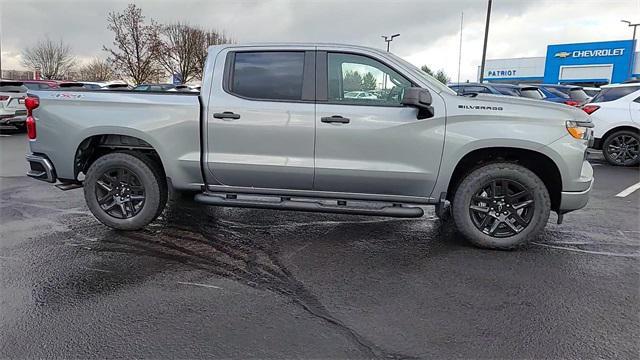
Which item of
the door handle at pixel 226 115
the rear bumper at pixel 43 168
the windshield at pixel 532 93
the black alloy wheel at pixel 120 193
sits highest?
the windshield at pixel 532 93

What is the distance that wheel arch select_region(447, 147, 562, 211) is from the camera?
170 inches

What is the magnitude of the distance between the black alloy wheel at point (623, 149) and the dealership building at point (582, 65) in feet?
Answer: 134

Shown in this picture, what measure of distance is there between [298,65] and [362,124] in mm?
897

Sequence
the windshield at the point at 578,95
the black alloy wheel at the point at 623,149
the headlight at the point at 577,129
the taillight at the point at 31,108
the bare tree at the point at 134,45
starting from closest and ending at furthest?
the headlight at the point at 577,129 < the taillight at the point at 31,108 < the black alloy wheel at the point at 623,149 < the windshield at the point at 578,95 < the bare tree at the point at 134,45

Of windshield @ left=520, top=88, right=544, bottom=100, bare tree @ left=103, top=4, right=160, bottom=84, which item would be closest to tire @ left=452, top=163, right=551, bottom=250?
windshield @ left=520, top=88, right=544, bottom=100

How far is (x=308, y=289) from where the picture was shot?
3576mm

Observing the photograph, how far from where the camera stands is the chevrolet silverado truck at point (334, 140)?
166 inches

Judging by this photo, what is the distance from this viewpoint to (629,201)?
6.64 m

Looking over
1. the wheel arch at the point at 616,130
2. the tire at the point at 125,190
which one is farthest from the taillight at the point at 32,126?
the wheel arch at the point at 616,130

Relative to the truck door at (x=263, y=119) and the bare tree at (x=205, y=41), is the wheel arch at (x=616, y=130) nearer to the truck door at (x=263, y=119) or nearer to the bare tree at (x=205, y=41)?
the truck door at (x=263, y=119)

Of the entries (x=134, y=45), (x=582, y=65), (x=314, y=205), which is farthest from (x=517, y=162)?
(x=582, y=65)

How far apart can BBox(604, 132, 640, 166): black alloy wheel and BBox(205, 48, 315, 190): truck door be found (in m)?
8.34

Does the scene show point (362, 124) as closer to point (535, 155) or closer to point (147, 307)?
point (535, 155)

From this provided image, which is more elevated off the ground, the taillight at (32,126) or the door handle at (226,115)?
the door handle at (226,115)
